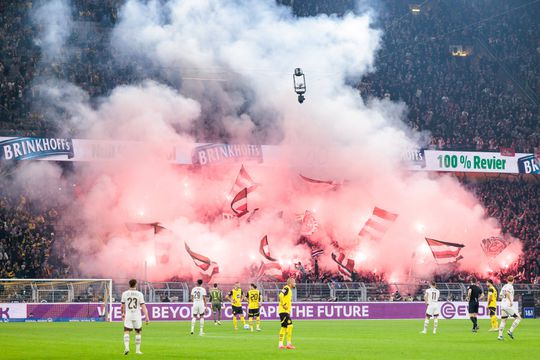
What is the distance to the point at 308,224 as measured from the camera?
183 ft

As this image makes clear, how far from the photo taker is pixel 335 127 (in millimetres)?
55812

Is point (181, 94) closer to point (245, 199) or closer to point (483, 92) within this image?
point (245, 199)

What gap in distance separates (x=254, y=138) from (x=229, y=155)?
8.79ft

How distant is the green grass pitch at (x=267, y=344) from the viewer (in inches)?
884

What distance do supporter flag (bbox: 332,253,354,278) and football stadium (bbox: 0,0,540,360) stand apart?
0.09m

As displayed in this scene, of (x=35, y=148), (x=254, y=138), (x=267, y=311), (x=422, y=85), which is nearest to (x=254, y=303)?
(x=267, y=311)

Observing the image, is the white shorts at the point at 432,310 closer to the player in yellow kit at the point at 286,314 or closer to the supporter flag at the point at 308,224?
the player in yellow kit at the point at 286,314

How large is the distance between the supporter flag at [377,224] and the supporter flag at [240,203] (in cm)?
725

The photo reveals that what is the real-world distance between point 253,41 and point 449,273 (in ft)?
58.5

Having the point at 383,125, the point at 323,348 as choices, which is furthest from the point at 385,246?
the point at 323,348

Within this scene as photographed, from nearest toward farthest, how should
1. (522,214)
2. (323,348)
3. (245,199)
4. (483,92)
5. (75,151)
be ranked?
1. (323,348)
2. (75,151)
3. (245,199)
4. (522,214)
5. (483,92)

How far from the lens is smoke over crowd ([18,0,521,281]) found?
52.4 m

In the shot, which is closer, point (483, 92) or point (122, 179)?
point (122, 179)

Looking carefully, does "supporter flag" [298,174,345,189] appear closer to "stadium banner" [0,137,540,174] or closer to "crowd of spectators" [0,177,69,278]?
"stadium banner" [0,137,540,174]
